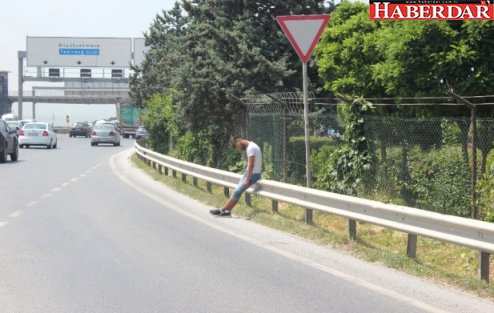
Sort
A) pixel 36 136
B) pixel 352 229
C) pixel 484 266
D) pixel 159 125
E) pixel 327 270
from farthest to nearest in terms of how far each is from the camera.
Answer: pixel 36 136
pixel 159 125
pixel 352 229
pixel 327 270
pixel 484 266

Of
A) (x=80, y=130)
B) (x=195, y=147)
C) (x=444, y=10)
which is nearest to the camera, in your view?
(x=444, y=10)

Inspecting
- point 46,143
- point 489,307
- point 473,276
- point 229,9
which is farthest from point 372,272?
point 46,143

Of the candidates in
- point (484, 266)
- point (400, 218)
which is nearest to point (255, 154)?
point (400, 218)

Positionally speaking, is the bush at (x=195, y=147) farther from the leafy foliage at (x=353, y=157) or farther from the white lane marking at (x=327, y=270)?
the white lane marking at (x=327, y=270)

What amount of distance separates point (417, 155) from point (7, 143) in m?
18.7

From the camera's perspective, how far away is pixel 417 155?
38.4 ft

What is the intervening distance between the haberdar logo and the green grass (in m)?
3.64

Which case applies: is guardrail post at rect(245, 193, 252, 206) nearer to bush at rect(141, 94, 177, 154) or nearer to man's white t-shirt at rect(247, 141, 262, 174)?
man's white t-shirt at rect(247, 141, 262, 174)

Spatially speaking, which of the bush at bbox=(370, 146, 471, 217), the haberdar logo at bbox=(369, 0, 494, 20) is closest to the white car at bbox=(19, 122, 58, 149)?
the bush at bbox=(370, 146, 471, 217)

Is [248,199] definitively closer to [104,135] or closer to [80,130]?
[104,135]

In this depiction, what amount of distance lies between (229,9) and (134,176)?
5.96 metres

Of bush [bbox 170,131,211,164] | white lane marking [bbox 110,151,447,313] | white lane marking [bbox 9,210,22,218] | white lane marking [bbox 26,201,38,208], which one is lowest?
white lane marking [bbox 110,151,447,313]

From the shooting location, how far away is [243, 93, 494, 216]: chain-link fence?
10.3 meters

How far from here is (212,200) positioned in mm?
14023
